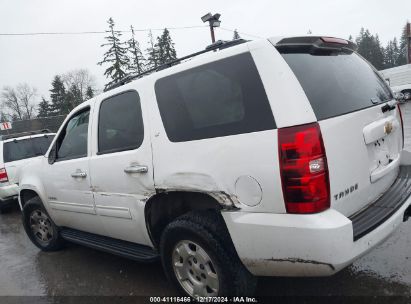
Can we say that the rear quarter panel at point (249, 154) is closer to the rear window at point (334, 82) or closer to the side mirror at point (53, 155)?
the rear window at point (334, 82)

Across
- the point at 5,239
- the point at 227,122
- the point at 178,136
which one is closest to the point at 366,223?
the point at 227,122

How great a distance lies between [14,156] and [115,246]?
5444 mm

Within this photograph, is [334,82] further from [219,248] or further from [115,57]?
[115,57]

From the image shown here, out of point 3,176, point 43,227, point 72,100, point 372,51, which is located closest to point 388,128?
point 43,227

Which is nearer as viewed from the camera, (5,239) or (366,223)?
(366,223)

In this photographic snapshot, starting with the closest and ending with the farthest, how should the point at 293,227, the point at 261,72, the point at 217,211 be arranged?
the point at 293,227 → the point at 261,72 → the point at 217,211

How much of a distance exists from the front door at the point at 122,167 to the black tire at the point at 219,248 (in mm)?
477

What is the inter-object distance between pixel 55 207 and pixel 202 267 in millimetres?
2380

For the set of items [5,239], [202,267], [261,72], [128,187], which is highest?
[261,72]

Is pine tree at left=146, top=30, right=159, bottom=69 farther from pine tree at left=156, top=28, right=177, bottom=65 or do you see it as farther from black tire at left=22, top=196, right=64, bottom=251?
black tire at left=22, top=196, right=64, bottom=251

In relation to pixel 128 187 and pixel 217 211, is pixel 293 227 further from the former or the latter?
pixel 128 187

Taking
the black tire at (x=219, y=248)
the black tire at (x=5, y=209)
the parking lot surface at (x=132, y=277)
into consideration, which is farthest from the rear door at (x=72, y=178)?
the black tire at (x=5, y=209)

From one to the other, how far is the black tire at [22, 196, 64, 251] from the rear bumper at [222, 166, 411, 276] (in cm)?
312

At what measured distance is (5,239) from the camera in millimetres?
5898
